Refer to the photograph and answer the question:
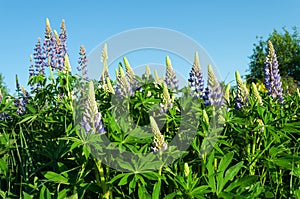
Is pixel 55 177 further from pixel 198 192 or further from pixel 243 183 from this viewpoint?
pixel 243 183

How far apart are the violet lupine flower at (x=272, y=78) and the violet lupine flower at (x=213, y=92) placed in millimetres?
845

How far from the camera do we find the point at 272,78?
3.36 meters

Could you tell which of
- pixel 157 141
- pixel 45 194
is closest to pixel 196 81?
pixel 157 141

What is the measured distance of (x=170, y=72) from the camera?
280 cm

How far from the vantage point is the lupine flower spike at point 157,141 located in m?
2.08

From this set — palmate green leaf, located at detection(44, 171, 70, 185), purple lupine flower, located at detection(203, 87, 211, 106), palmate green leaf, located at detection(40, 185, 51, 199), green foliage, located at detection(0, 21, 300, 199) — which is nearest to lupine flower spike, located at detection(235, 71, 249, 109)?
green foliage, located at detection(0, 21, 300, 199)

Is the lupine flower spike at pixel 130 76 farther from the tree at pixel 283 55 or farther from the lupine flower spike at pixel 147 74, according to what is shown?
the tree at pixel 283 55

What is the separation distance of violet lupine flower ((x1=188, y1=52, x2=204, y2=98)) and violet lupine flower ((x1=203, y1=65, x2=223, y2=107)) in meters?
0.13

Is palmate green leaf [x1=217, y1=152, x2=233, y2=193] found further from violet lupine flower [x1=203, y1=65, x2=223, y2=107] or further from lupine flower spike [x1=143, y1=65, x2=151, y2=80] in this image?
lupine flower spike [x1=143, y1=65, x2=151, y2=80]

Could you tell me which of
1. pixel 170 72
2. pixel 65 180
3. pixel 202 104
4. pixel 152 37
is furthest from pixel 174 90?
pixel 65 180

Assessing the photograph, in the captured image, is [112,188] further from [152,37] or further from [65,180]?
[152,37]

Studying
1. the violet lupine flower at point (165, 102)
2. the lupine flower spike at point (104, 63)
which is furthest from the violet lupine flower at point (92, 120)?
the lupine flower spike at point (104, 63)

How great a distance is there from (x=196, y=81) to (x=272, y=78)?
3.04 ft

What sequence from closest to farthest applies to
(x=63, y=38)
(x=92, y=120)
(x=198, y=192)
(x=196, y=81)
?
(x=198, y=192) → (x=92, y=120) → (x=196, y=81) → (x=63, y=38)
